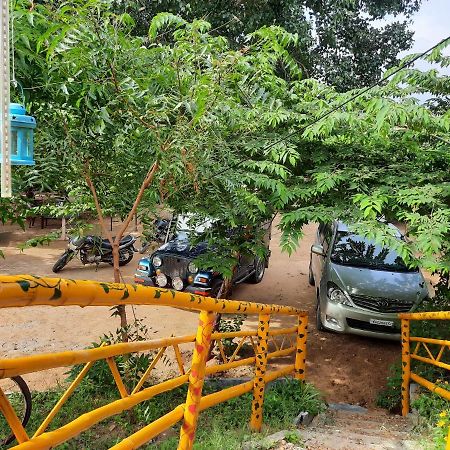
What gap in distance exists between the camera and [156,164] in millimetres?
3621

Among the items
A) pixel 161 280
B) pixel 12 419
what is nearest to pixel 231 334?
pixel 12 419

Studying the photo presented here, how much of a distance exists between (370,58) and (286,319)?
288 inches

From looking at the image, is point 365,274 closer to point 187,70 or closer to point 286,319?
point 286,319

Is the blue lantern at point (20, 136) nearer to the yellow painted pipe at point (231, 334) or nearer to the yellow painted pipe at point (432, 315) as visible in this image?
the yellow painted pipe at point (231, 334)

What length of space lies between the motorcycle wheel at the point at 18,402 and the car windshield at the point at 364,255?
4838 millimetres

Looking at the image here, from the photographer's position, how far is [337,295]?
6.44 m

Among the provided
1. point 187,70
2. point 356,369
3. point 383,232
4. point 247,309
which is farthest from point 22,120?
point 356,369

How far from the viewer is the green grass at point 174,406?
3.33 m

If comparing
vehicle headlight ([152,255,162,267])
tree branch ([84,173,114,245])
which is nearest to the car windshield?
vehicle headlight ([152,255,162,267])

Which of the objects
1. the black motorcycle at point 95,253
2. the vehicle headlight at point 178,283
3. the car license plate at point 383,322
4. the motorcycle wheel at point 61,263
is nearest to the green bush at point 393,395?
the car license plate at point 383,322

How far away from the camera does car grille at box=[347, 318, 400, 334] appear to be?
6195 millimetres

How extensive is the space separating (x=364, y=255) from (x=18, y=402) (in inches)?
209

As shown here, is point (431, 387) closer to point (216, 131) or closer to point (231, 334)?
point (231, 334)

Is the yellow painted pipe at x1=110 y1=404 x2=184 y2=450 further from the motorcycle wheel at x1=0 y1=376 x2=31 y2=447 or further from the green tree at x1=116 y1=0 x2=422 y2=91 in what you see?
the green tree at x1=116 y1=0 x2=422 y2=91
